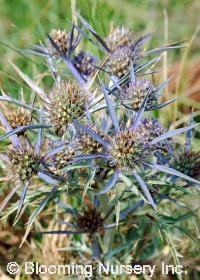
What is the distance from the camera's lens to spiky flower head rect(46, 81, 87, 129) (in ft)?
3.59

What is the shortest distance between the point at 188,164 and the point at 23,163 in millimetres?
395

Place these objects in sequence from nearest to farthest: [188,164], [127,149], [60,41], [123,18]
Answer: [127,149] < [188,164] < [60,41] < [123,18]

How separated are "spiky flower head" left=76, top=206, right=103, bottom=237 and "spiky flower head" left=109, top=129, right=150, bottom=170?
0.29 meters

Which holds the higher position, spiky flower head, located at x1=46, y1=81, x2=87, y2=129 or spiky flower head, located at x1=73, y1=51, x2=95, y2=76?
spiky flower head, located at x1=73, y1=51, x2=95, y2=76

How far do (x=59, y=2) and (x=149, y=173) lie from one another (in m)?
1.69

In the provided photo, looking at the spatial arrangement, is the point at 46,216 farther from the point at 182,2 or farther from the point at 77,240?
the point at 182,2

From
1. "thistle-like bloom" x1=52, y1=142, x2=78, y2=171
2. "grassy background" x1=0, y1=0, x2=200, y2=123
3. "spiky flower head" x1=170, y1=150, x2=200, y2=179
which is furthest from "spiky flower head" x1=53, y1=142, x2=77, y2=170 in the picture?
"grassy background" x1=0, y1=0, x2=200, y2=123

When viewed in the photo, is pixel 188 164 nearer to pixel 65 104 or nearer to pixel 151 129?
pixel 151 129

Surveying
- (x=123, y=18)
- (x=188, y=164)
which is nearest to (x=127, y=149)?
(x=188, y=164)

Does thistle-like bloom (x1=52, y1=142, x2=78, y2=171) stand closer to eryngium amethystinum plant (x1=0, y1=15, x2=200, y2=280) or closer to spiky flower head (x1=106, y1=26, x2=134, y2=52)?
eryngium amethystinum plant (x1=0, y1=15, x2=200, y2=280)

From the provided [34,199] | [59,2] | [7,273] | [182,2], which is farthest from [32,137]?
[182,2]

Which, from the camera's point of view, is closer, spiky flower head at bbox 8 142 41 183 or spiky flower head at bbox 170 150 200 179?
spiky flower head at bbox 8 142 41 183
